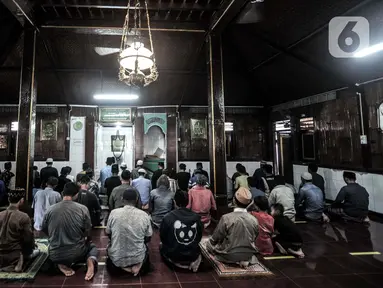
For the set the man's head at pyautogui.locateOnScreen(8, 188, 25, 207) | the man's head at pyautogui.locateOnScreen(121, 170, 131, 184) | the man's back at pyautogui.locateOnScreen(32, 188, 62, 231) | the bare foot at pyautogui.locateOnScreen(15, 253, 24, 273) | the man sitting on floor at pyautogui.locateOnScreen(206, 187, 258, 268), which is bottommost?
the bare foot at pyautogui.locateOnScreen(15, 253, 24, 273)

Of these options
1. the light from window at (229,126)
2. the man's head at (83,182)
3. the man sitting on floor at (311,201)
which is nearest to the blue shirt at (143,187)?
the man's head at (83,182)

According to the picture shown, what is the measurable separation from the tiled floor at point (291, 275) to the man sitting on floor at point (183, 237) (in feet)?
0.52

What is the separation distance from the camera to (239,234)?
11.6 ft

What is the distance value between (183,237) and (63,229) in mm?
1570

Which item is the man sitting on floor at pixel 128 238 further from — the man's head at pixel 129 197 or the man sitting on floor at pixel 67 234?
the man sitting on floor at pixel 67 234

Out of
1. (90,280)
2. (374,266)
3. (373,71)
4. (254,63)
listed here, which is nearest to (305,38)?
(373,71)

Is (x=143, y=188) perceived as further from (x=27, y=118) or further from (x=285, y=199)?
(x=285, y=199)

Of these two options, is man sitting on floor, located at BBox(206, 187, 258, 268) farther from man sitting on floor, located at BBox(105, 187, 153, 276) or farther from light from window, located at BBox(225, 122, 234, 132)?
light from window, located at BBox(225, 122, 234, 132)

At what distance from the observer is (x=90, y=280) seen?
3.27m

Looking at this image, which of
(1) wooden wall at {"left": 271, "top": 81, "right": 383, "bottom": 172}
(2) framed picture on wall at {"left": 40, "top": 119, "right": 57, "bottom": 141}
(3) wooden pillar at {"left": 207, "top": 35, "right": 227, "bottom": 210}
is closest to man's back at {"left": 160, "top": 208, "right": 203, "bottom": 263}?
(3) wooden pillar at {"left": 207, "top": 35, "right": 227, "bottom": 210}

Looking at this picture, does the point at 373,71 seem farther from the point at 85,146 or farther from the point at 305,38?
the point at 85,146

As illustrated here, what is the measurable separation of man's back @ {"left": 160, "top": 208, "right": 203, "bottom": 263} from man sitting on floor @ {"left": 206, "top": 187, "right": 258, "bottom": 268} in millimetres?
337

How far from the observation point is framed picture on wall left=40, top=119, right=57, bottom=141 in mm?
9789

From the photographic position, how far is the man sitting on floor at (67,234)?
332 centimetres
